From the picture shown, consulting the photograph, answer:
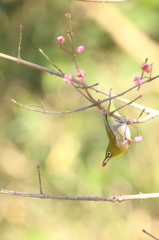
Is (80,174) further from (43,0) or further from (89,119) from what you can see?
(43,0)

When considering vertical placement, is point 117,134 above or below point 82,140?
below

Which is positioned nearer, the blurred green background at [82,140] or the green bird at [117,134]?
the green bird at [117,134]

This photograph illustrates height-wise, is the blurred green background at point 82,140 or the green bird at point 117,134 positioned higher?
the blurred green background at point 82,140

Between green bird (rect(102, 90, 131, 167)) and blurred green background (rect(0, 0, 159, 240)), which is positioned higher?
blurred green background (rect(0, 0, 159, 240))

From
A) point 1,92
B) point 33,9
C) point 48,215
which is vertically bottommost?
point 48,215

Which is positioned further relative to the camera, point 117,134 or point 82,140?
point 82,140

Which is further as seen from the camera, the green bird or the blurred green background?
the blurred green background

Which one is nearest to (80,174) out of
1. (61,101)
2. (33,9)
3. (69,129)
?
(69,129)

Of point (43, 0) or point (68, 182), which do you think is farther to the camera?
point (43, 0)
